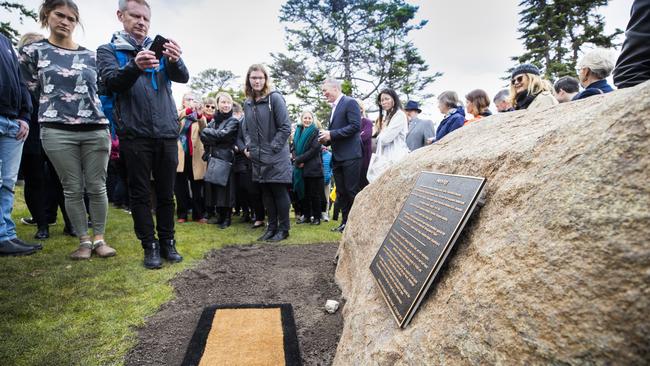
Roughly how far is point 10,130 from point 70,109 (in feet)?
2.30

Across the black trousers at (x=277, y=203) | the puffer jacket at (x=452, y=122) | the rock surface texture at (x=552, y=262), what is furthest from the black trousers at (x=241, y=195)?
the rock surface texture at (x=552, y=262)

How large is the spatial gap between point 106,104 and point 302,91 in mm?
16901

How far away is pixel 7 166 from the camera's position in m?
3.10

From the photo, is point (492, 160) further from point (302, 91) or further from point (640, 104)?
point (302, 91)

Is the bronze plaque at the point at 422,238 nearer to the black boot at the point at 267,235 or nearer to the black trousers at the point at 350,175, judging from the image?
the black trousers at the point at 350,175

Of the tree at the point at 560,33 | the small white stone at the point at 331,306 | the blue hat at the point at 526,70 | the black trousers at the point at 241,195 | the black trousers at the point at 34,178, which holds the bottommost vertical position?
the small white stone at the point at 331,306

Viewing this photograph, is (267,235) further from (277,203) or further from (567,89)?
(567,89)

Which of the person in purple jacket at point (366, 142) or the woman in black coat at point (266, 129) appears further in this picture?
the person in purple jacket at point (366, 142)

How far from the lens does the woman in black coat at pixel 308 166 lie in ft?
17.6

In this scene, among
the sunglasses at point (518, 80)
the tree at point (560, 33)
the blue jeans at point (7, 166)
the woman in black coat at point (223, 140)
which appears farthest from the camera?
the tree at point (560, 33)

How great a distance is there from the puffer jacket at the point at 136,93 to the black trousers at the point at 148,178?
99 millimetres

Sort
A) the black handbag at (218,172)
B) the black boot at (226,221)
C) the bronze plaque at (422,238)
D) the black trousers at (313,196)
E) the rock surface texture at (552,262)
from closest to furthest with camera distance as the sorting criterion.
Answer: the rock surface texture at (552,262) < the bronze plaque at (422,238) < the black handbag at (218,172) < the black boot at (226,221) < the black trousers at (313,196)

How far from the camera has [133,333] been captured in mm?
1958

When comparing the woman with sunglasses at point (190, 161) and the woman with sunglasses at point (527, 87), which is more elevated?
the woman with sunglasses at point (527, 87)
